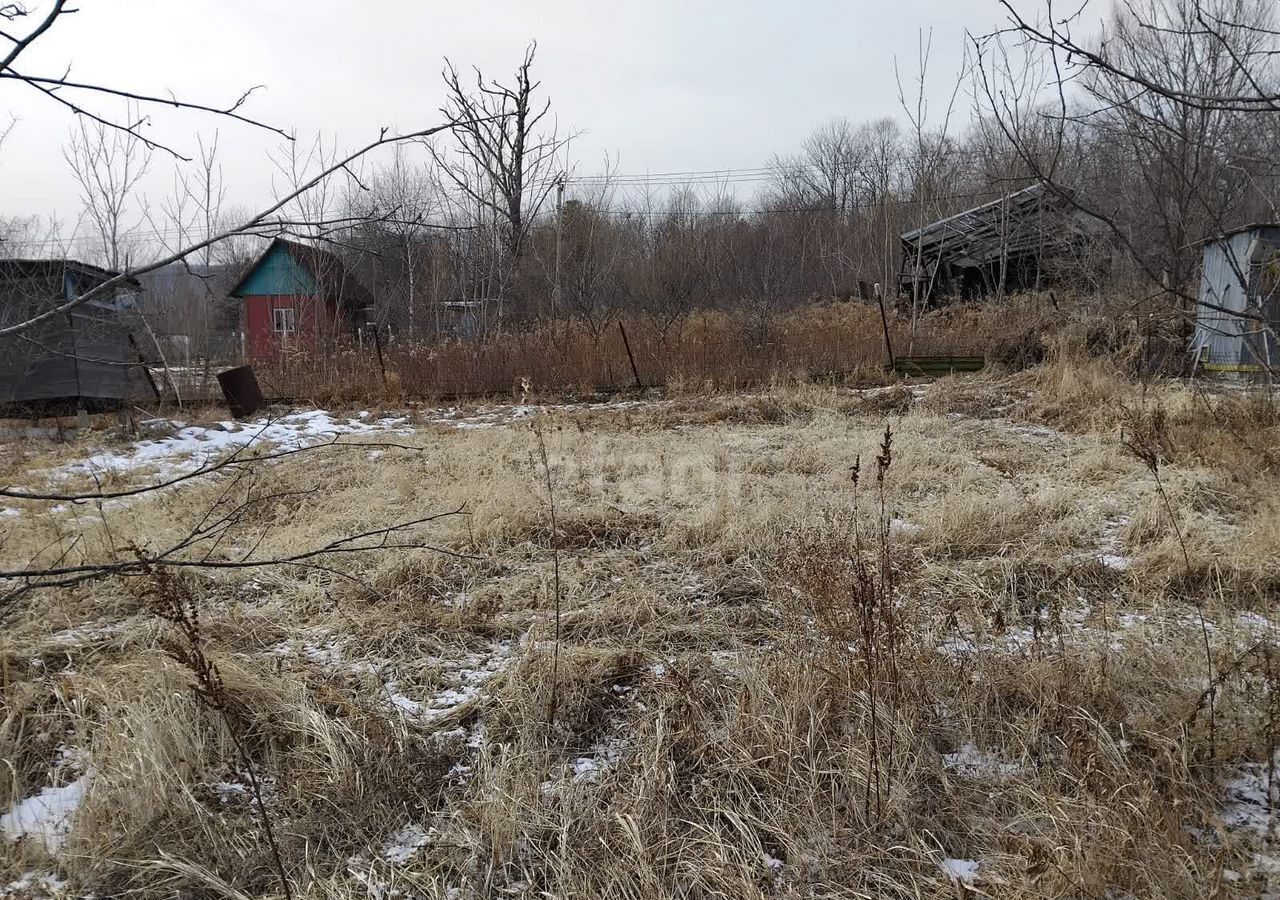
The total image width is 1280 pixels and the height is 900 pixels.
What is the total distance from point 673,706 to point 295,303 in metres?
18.0

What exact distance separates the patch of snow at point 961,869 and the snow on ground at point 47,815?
2367mm

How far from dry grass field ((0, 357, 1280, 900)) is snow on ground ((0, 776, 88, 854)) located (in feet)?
0.04

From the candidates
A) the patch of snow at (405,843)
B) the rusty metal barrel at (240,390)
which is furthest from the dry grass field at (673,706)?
the rusty metal barrel at (240,390)

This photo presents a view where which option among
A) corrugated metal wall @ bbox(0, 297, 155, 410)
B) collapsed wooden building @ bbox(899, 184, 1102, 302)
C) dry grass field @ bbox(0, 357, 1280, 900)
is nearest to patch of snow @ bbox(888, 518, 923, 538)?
dry grass field @ bbox(0, 357, 1280, 900)

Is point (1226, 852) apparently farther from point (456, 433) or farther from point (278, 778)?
point (456, 433)

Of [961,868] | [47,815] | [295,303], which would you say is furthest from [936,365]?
[295,303]

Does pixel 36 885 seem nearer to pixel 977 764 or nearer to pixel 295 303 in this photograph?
pixel 977 764

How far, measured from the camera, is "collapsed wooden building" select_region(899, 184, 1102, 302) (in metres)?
16.6

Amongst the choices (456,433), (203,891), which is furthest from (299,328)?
(203,891)

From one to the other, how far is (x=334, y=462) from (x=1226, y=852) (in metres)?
6.84

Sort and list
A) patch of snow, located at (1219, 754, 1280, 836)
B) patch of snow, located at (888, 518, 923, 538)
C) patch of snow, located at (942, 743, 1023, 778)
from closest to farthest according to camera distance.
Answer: patch of snow, located at (1219, 754, 1280, 836) → patch of snow, located at (942, 743, 1023, 778) → patch of snow, located at (888, 518, 923, 538)

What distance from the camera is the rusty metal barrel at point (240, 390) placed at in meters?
10.2

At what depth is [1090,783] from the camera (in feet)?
6.41

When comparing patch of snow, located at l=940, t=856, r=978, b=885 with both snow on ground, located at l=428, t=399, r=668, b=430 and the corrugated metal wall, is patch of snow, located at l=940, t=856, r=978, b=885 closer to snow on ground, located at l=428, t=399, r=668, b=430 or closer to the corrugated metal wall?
snow on ground, located at l=428, t=399, r=668, b=430
